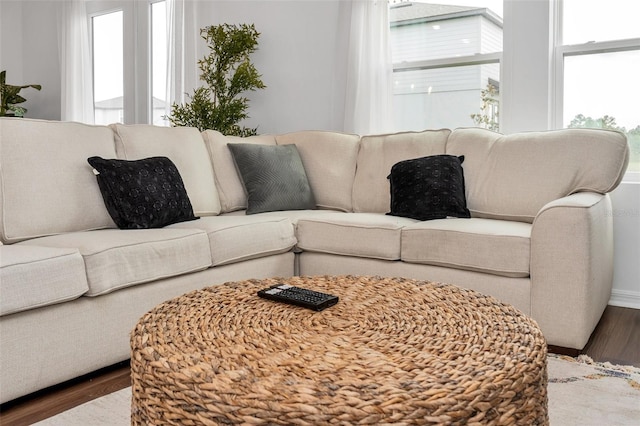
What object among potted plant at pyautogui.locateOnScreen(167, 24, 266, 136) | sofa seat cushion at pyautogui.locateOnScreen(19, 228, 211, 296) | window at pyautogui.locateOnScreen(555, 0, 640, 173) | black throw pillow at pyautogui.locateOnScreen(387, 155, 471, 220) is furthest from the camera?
potted plant at pyautogui.locateOnScreen(167, 24, 266, 136)

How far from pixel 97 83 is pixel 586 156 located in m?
5.20

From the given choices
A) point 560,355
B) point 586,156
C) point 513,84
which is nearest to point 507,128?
point 513,84

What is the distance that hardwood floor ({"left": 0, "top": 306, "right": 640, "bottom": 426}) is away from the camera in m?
1.82

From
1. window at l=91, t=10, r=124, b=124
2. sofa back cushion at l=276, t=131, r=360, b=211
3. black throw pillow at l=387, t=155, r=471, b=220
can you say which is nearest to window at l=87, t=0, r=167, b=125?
window at l=91, t=10, r=124, b=124

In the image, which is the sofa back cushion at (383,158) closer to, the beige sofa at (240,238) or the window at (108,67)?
the beige sofa at (240,238)

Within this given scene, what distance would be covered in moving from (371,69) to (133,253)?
2473 mm

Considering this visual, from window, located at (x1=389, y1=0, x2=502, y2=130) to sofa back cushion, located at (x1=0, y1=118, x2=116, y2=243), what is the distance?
228 centimetres

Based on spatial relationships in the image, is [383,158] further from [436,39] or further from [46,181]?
[46,181]

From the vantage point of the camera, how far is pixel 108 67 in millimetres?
6082

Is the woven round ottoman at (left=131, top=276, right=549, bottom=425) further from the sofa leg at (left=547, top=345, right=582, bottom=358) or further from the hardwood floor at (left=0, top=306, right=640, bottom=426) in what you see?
the sofa leg at (left=547, top=345, right=582, bottom=358)

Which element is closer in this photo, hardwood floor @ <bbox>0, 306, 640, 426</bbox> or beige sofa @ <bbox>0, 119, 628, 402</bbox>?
hardwood floor @ <bbox>0, 306, 640, 426</bbox>

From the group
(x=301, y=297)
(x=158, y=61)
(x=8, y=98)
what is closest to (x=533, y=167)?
(x=301, y=297)

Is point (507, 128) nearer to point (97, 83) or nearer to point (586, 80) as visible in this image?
point (586, 80)

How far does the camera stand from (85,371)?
2057 mm
